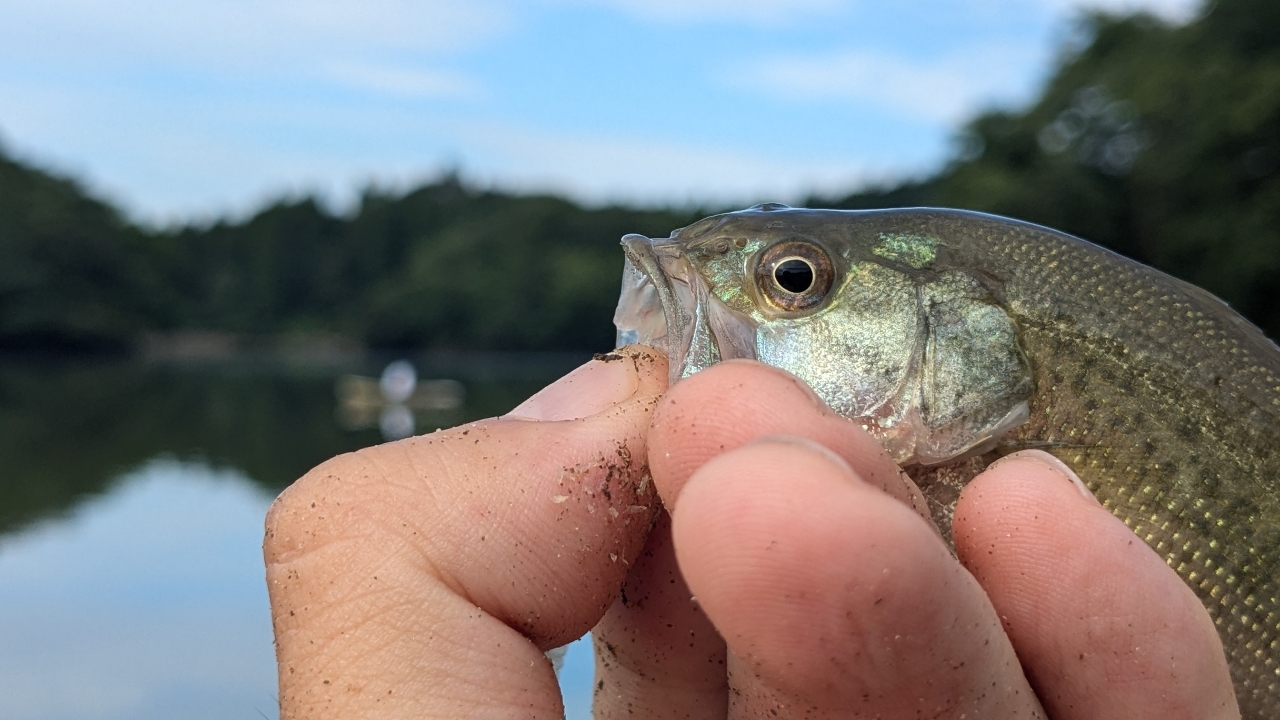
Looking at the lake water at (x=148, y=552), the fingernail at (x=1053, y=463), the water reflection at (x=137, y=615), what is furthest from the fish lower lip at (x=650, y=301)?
the water reflection at (x=137, y=615)

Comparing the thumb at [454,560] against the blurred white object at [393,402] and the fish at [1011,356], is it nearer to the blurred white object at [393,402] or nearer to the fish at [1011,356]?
the fish at [1011,356]

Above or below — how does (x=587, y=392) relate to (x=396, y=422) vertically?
above

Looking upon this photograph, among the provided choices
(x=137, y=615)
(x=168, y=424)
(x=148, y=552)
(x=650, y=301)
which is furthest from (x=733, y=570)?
(x=168, y=424)

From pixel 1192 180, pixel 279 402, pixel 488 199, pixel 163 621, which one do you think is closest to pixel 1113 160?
pixel 1192 180

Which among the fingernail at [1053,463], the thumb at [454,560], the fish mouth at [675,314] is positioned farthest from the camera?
the fish mouth at [675,314]

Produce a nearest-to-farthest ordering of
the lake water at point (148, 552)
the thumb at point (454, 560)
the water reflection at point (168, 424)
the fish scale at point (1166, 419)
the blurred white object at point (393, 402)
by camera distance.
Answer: the thumb at point (454, 560) < the fish scale at point (1166, 419) < the lake water at point (148, 552) < the water reflection at point (168, 424) < the blurred white object at point (393, 402)

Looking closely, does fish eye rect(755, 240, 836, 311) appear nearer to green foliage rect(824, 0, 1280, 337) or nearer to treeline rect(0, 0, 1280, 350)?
treeline rect(0, 0, 1280, 350)

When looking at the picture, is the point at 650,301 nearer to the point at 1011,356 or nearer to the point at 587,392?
the point at 587,392
